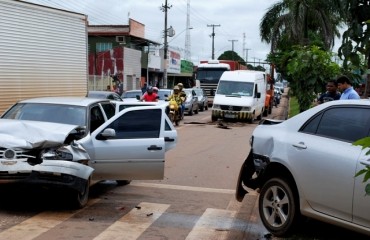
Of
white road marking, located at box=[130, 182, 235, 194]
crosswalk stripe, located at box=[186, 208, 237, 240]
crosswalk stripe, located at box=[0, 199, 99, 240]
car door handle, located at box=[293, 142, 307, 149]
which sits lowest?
white road marking, located at box=[130, 182, 235, 194]

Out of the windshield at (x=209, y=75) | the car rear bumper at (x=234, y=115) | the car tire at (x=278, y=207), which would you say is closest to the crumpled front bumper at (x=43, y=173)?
the car tire at (x=278, y=207)

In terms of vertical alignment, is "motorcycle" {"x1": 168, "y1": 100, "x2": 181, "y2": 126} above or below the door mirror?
below

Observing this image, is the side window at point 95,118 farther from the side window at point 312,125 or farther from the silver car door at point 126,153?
the side window at point 312,125

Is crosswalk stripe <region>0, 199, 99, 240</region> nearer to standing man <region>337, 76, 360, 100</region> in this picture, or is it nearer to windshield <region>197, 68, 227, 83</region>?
standing man <region>337, 76, 360, 100</region>

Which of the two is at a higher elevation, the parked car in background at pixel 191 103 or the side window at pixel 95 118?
the side window at pixel 95 118

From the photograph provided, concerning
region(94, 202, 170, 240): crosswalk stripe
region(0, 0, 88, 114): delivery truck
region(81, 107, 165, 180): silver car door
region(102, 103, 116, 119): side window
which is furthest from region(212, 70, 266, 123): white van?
region(94, 202, 170, 240): crosswalk stripe

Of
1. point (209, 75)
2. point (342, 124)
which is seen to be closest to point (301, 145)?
point (342, 124)

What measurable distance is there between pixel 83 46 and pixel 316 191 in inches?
663

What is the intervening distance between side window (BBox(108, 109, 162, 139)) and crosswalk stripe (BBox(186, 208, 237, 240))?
1.48 m

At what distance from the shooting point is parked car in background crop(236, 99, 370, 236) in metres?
5.06

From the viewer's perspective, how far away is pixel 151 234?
6.22 m

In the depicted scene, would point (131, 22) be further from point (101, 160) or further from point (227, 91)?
point (101, 160)

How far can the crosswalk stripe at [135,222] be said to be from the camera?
20.1ft

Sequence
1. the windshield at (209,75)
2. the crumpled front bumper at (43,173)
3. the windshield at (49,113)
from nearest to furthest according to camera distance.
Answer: the crumpled front bumper at (43,173)
the windshield at (49,113)
the windshield at (209,75)
